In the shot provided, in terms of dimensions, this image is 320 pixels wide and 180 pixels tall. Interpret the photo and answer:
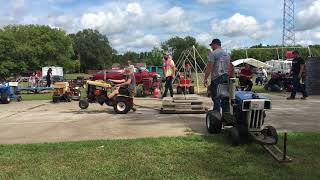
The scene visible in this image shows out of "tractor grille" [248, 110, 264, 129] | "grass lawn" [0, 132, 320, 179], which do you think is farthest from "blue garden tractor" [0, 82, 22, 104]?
"tractor grille" [248, 110, 264, 129]

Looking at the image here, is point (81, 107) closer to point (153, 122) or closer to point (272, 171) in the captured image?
point (153, 122)

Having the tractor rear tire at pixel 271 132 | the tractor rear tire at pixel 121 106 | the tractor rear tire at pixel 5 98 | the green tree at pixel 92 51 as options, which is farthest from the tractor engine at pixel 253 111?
the green tree at pixel 92 51

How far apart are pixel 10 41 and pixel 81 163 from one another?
99.5 metres

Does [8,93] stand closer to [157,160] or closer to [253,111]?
[253,111]

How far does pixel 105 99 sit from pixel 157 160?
842cm

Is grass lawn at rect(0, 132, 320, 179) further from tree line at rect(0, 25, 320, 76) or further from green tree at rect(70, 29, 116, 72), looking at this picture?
green tree at rect(70, 29, 116, 72)

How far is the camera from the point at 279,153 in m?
8.10

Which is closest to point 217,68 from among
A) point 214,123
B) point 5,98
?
point 214,123

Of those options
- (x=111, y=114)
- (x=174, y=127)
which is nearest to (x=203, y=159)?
(x=174, y=127)

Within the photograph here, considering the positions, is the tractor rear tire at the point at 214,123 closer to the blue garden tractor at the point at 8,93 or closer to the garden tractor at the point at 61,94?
the garden tractor at the point at 61,94

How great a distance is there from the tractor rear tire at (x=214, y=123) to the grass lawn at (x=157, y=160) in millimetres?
382

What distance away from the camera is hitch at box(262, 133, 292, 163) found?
295 inches

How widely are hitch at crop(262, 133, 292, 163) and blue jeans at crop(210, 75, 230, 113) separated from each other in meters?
2.01

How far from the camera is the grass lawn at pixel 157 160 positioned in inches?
274
